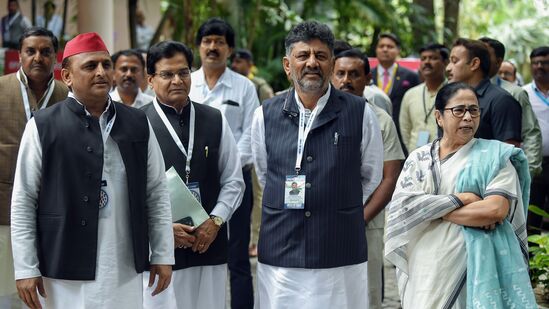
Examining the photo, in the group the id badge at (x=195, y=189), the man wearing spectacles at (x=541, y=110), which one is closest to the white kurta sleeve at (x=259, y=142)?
the id badge at (x=195, y=189)

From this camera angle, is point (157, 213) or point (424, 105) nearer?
point (157, 213)

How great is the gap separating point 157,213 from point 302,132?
102 centimetres

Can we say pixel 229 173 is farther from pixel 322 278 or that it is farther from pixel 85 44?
pixel 85 44

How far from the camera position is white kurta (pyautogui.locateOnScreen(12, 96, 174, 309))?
4730 millimetres

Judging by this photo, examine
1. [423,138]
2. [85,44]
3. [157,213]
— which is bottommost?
[157,213]

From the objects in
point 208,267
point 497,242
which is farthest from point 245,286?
point 497,242

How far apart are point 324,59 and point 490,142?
1086 mm

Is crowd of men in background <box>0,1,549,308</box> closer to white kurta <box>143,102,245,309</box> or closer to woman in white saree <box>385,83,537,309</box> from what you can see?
white kurta <box>143,102,245,309</box>

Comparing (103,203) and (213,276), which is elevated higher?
(103,203)

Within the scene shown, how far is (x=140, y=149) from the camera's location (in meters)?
4.97

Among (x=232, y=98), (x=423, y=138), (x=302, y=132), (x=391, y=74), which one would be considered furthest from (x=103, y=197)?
(x=391, y=74)

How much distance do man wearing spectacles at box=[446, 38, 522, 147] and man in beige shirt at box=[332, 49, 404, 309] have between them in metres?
0.71

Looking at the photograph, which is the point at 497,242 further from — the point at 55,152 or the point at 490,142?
the point at 55,152

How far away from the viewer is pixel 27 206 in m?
4.76
